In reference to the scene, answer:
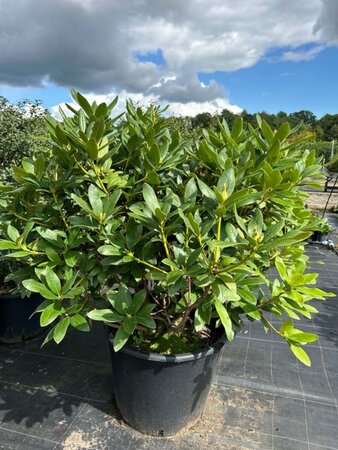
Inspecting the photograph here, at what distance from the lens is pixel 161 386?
164cm

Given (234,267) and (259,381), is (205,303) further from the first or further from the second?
(259,381)

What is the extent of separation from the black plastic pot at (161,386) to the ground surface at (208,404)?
9 centimetres

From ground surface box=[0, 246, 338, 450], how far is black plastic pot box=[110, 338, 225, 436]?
0.09 meters

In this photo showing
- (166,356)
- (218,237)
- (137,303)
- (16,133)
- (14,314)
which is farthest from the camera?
(16,133)

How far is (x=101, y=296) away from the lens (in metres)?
1.58

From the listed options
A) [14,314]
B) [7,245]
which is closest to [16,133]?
[14,314]

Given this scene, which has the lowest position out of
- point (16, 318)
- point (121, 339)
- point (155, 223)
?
point (16, 318)

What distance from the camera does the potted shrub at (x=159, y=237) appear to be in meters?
1.26

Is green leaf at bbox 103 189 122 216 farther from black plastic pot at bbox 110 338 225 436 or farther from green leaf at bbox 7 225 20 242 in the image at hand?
Answer: black plastic pot at bbox 110 338 225 436

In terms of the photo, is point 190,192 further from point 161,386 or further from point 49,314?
point 161,386

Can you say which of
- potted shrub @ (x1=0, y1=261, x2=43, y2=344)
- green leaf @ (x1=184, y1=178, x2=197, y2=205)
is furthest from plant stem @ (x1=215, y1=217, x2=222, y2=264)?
potted shrub @ (x1=0, y1=261, x2=43, y2=344)

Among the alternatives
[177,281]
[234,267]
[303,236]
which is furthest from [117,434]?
[303,236]

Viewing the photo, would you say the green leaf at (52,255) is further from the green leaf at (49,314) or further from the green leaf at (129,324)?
the green leaf at (129,324)

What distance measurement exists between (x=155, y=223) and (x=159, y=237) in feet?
0.34
